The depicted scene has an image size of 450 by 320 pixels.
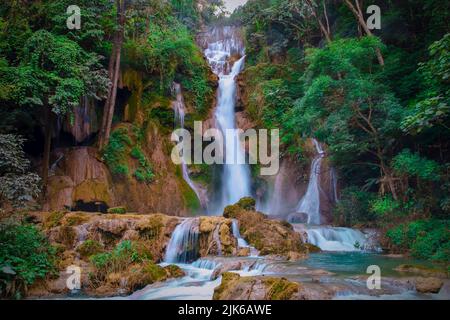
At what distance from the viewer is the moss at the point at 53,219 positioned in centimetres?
1131

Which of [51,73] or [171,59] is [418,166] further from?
[171,59]

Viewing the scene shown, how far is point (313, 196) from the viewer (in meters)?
18.4

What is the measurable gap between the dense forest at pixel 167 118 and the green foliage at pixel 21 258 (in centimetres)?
3

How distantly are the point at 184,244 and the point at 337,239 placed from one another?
5736 millimetres

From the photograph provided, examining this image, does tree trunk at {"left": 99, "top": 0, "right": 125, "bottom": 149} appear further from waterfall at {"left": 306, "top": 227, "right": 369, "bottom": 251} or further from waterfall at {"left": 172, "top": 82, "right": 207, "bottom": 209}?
waterfall at {"left": 306, "top": 227, "right": 369, "bottom": 251}

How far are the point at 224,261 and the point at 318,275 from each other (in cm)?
262

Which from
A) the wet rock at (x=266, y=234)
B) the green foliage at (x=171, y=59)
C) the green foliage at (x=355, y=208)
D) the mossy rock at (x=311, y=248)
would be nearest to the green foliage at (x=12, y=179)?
the wet rock at (x=266, y=234)

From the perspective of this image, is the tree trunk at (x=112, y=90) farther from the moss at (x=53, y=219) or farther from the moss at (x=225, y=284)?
the moss at (x=225, y=284)

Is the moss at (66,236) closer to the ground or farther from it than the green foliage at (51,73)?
closer to the ground

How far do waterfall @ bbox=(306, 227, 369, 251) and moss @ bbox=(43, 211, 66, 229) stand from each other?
8274 millimetres

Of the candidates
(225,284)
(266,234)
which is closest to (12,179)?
(225,284)

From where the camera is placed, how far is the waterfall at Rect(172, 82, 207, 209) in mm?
Result: 19734
